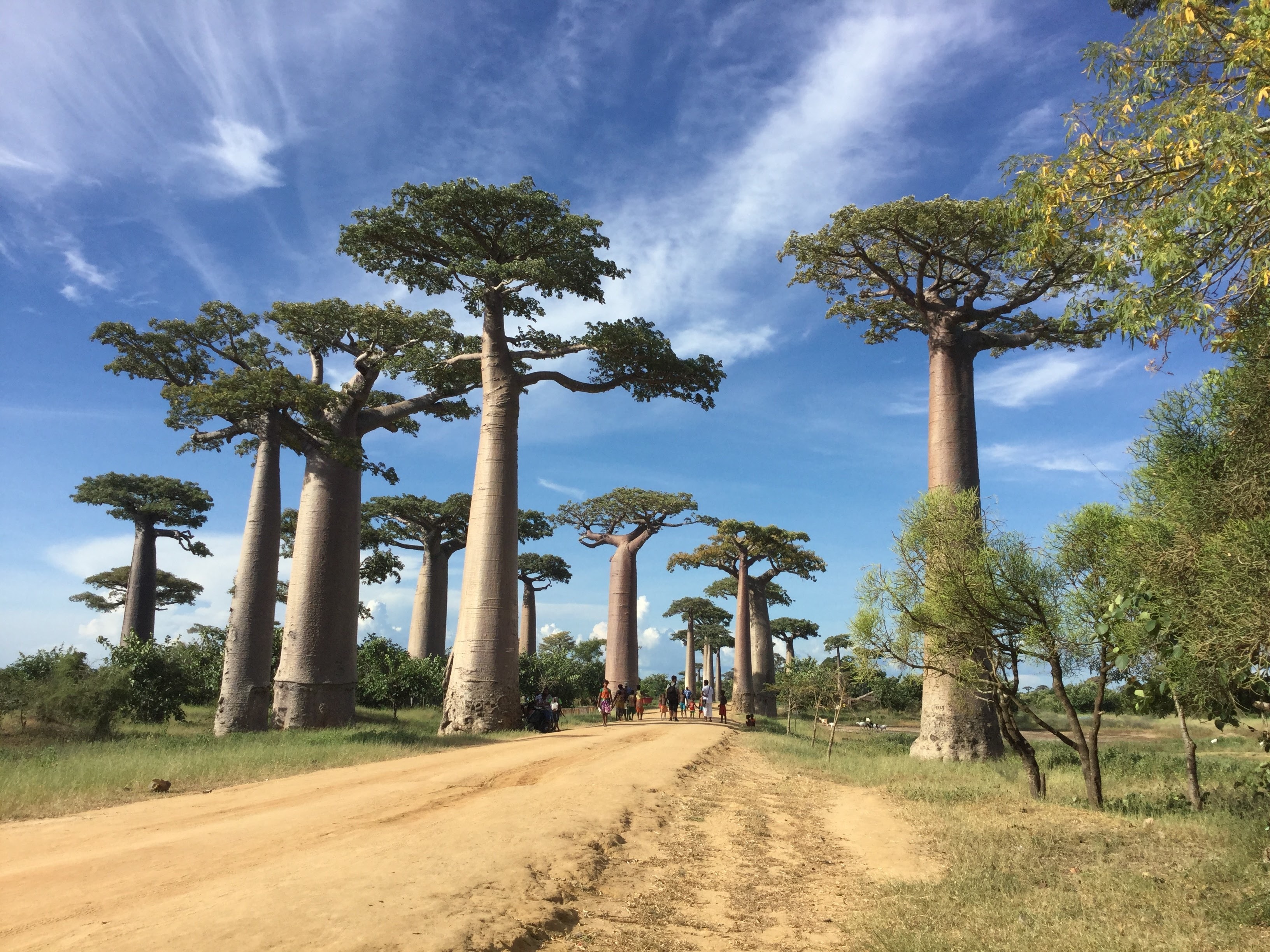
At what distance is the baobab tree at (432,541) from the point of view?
29484mm

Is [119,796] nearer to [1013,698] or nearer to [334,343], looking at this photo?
[1013,698]

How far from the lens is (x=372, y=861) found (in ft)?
17.3

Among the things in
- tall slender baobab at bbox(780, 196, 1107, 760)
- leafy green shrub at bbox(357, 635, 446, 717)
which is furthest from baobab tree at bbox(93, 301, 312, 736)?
tall slender baobab at bbox(780, 196, 1107, 760)

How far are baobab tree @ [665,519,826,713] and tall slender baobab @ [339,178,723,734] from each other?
578 inches

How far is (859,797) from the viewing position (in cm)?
1120

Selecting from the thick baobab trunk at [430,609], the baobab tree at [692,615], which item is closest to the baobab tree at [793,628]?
the baobab tree at [692,615]

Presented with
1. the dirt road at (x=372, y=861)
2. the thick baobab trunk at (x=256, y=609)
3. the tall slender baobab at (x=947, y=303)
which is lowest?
the dirt road at (x=372, y=861)

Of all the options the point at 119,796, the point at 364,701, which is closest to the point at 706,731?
the point at 364,701

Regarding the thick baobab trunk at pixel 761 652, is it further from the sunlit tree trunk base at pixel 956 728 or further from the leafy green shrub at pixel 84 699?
the leafy green shrub at pixel 84 699

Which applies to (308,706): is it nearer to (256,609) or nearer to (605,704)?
(256,609)

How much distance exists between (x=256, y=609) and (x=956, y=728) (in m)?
13.6

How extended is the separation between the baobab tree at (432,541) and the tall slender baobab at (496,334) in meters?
12.7

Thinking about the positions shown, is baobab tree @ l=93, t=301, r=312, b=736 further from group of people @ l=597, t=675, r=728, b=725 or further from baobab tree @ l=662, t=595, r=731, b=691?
baobab tree @ l=662, t=595, r=731, b=691

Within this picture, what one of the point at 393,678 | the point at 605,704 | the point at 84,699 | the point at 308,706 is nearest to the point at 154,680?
the point at 84,699
